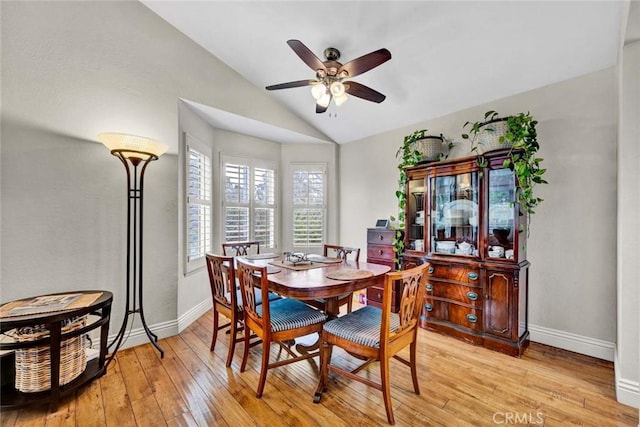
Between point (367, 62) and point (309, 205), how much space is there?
2829 millimetres

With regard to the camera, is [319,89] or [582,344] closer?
[319,89]

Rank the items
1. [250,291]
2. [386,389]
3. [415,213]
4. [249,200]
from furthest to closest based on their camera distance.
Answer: [249,200]
[415,213]
[250,291]
[386,389]

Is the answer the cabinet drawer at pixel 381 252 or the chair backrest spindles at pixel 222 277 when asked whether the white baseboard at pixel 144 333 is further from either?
the cabinet drawer at pixel 381 252

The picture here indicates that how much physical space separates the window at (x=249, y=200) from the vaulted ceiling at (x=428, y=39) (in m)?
1.34

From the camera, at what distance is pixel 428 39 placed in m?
2.39

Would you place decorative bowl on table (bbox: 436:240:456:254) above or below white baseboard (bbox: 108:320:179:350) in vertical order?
above

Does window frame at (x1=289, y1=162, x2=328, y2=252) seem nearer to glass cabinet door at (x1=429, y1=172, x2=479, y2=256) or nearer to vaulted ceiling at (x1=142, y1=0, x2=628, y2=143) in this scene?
vaulted ceiling at (x1=142, y1=0, x2=628, y2=143)

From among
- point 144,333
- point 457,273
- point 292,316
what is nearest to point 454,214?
point 457,273

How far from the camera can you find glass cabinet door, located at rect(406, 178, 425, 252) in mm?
3236

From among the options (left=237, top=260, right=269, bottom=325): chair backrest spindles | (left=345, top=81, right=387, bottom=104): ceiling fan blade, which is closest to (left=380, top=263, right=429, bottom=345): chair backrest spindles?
(left=237, top=260, right=269, bottom=325): chair backrest spindles

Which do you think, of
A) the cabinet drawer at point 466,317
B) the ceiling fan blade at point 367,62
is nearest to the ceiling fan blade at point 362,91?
the ceiling fan blade at point 367,62

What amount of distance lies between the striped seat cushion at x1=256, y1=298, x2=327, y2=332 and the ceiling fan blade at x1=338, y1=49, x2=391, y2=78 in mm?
1916

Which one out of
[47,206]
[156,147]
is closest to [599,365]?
[156,147]

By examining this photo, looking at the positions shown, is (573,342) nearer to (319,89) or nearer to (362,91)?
(362,91)
